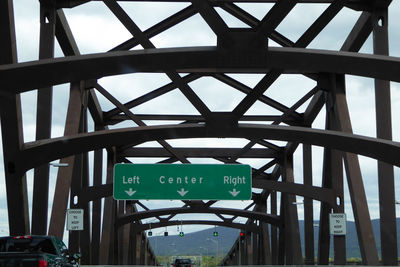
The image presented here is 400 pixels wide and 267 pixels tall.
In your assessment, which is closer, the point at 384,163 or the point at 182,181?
the point at 384,163

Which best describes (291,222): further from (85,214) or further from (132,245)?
(132,245)

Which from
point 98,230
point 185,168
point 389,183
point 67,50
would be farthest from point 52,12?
point 98,230

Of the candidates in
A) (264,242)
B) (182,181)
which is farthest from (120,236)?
(182,181)

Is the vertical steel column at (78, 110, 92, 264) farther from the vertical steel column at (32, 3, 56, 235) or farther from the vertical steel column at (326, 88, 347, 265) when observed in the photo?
the vertical steel column at (326, 88, 347, 265)

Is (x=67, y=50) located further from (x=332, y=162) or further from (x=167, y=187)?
(x=332, y=162)

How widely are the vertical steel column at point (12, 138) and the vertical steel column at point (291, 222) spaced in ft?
74.5

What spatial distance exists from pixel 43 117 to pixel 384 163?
41.5ft

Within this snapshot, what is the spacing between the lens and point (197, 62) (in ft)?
62.3

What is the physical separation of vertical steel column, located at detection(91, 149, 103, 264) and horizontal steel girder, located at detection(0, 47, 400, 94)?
2157 cm

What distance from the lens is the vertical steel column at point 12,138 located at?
18969 mm

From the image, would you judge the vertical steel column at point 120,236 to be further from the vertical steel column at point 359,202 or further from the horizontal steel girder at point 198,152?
the vertical steel column at point 359,202

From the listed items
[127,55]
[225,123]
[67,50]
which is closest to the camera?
[127,55]

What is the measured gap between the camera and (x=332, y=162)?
109 ft

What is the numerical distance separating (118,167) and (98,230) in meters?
12.8
